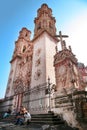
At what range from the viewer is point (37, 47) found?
61.9ft

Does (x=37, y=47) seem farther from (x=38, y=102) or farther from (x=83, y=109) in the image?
(x=83, y=109)

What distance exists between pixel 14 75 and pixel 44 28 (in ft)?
35.6

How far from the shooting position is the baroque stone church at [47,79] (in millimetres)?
8594

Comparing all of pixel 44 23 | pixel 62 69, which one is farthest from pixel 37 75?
pixel 44 23

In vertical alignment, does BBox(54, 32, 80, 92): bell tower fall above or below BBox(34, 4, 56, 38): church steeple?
below

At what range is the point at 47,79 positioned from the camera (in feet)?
45.2

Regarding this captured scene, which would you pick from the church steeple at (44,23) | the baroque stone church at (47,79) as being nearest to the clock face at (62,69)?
the baroque stone church at (47,79)

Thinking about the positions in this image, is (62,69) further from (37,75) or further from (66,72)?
(37,75)

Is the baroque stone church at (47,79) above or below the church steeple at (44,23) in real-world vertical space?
below

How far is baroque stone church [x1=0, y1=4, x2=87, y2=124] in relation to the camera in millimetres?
8594

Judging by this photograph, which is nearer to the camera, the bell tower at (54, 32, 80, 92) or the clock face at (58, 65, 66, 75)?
the bell tower at (54, 32, 80, 92)

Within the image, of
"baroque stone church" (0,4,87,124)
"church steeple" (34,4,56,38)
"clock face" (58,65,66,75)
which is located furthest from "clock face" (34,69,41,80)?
"church steeple" (34,4,56,38)

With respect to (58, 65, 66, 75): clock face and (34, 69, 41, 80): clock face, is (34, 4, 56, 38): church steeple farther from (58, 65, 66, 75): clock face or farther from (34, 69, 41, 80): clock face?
(58, 65, 66, 75): clock face

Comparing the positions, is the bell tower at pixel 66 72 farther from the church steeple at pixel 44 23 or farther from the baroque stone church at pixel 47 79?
the church steeple at pixel 44 23
